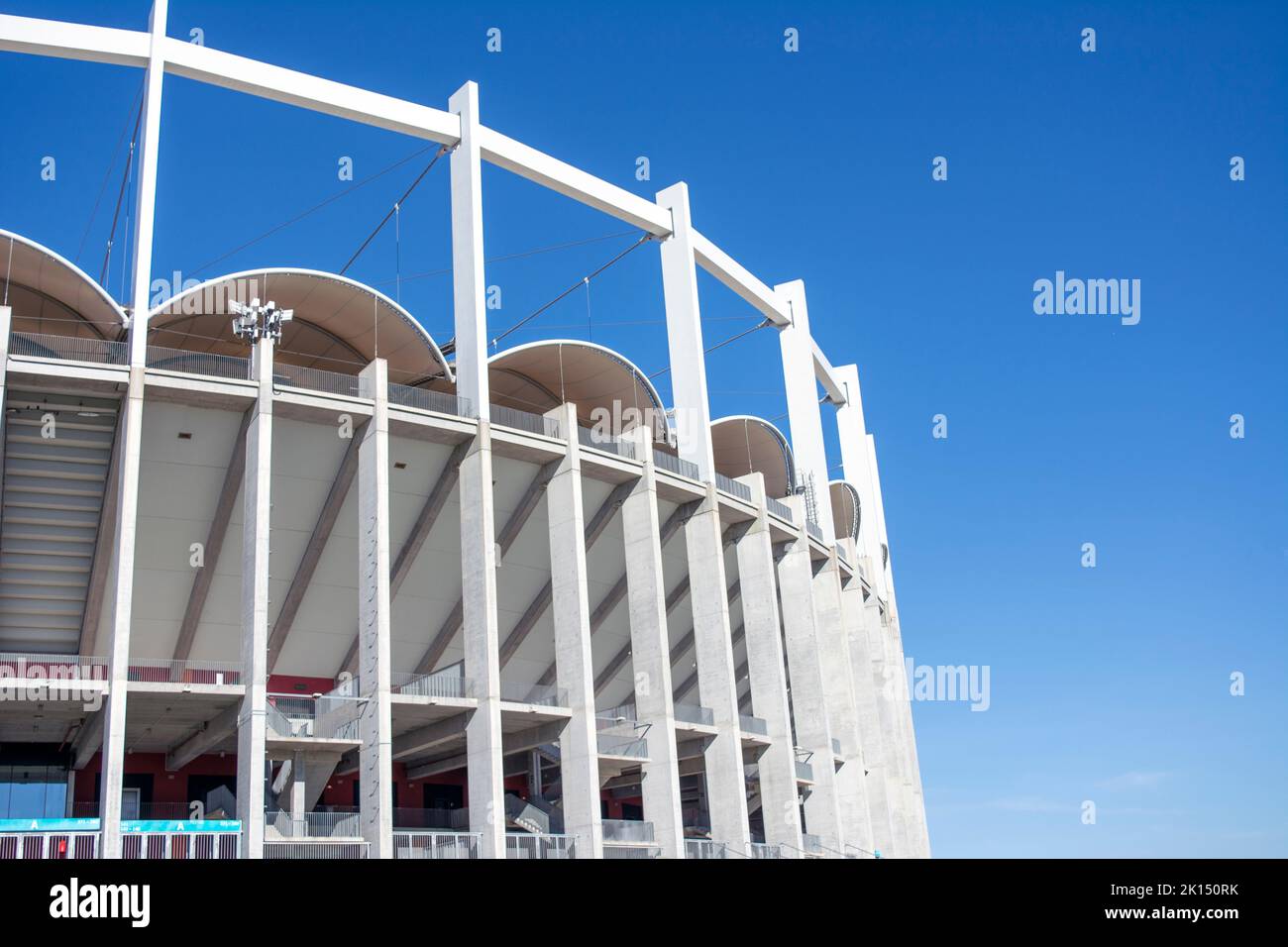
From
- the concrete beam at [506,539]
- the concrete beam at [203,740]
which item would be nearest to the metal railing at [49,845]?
the concrete beam at [203,740]

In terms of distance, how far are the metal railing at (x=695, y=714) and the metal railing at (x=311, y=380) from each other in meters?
12.8

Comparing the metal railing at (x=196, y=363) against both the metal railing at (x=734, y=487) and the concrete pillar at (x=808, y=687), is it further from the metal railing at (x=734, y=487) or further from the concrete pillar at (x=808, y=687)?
the concrete pillar at (x=808, y=687)

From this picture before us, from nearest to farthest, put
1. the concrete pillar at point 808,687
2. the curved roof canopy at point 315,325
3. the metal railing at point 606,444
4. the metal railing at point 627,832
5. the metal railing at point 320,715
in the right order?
the metal railing at point 320,715 < the curved roof canopy at point 315,325 < the metal railing at point 627,832 < the metal railing at point 606,444 < the concrete pillar at point 808,687

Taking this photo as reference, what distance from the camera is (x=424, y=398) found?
96.6ft

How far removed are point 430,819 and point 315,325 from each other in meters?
14.7

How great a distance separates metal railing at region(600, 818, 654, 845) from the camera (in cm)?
2898

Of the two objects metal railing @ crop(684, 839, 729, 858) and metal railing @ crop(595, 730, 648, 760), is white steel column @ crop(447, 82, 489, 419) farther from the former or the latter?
metal railing @ crop(684, 839, 729, 858)

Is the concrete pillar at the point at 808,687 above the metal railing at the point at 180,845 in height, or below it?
above

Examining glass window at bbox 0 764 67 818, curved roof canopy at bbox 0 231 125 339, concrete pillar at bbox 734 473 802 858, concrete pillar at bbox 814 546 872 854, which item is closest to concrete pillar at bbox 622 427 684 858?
concrete pillar at bbox 734 473 802 858

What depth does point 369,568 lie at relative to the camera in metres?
26.6

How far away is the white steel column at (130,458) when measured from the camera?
2261 centimetres

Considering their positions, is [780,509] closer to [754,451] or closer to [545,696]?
[754,451]

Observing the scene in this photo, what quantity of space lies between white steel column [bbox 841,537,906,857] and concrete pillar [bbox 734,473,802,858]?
7.62 m
